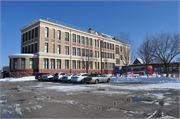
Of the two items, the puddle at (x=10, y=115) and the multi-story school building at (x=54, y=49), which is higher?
the multi-story school building at (x=54, y=49)

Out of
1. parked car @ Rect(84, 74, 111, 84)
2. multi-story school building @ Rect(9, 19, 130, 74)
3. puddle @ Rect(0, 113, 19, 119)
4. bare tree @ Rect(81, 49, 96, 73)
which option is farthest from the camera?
bare tree @ Rect(81, 49, 96, 73)

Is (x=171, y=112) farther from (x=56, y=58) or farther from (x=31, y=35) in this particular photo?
(x=31, y=35)

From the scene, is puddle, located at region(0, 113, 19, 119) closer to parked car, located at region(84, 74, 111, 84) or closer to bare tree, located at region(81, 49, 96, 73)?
parked car, located at region(84, 74, 111, 84)

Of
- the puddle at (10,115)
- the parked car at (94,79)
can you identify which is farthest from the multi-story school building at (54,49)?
the puddle at (10,115)

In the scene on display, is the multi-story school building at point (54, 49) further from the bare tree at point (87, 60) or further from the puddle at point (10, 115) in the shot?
the puddle at point (10, 115)

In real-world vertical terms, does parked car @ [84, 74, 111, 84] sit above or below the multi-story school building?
below

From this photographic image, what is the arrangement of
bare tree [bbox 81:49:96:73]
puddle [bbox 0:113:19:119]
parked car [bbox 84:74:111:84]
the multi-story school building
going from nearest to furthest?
puddle [bbox 0:113:19:119] < parked car [bbox 84:74:111:84] < the multi-story school building < bare tree [bbox 81:49:96:73]

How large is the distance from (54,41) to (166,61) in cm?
2909

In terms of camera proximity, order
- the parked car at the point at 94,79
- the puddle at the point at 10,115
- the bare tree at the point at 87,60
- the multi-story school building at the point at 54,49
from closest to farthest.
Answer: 1. the puddle at the point at 10,115
2. the parked car at the point at 94,79
3. the multi-story school building at the point at 54,49
4. the bare tree at the point at 87,60

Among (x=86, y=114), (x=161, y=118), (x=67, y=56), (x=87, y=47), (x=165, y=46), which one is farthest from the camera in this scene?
(x=87, y=47)

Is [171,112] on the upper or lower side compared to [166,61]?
lower

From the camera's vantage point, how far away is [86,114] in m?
5.73

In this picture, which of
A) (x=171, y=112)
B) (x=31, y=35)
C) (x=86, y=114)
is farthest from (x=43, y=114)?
(x=31, y=35)

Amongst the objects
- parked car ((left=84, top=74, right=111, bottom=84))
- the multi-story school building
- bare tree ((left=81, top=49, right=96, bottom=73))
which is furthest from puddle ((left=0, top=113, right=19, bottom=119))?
bare tree ((left=81, top=49, right=96, bottom=73))
